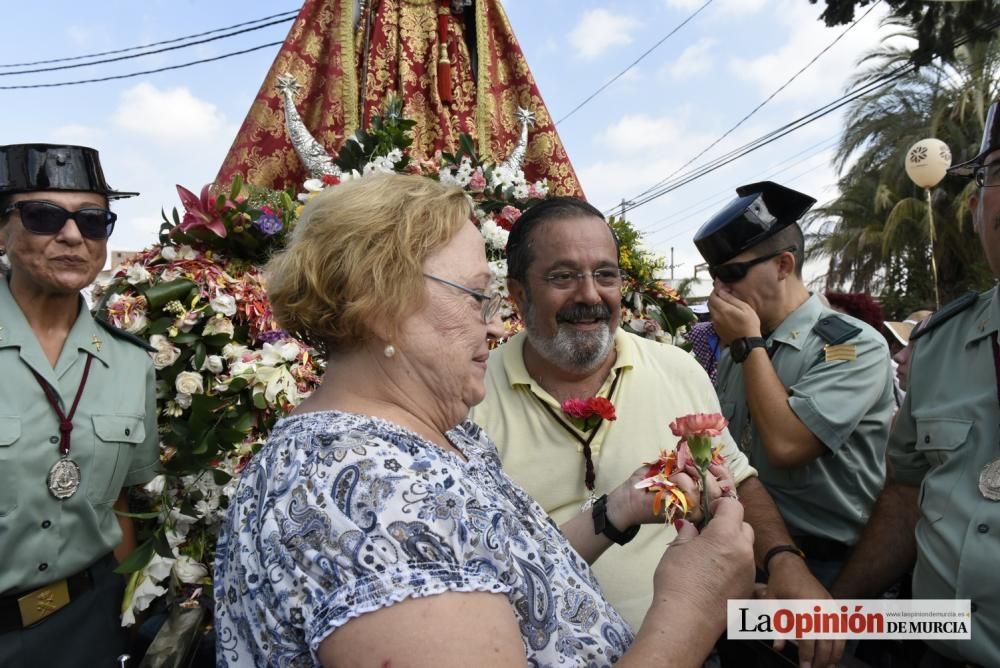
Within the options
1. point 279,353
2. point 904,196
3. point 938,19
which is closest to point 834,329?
point 279,353

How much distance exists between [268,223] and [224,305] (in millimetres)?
360

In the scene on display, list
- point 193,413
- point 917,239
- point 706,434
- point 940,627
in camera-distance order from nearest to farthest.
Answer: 1. point 706,434
2. point 940,627
3. point 193,413
4. point 917,239

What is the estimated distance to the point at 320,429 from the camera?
1.24 metres

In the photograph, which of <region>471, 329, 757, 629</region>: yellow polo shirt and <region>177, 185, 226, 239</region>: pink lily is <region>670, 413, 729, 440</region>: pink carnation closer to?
<region>471, 329, 757, 629</region>: yellow polo shirt

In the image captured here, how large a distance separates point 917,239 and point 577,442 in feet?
53.0

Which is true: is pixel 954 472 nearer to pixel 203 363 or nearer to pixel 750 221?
pixel 750 221

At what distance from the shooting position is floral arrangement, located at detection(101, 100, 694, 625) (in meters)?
2.18

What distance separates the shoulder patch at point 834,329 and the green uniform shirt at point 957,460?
1.41 ft

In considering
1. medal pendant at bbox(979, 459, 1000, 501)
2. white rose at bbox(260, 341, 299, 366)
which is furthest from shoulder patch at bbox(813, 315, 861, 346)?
white rose at bbox(260, 341, 299, 366)

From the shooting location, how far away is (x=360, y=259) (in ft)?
4.41

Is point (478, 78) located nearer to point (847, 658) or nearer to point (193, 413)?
point (193, 413)

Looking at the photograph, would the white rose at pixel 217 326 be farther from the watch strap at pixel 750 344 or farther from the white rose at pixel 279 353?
the watch strap at pixel 750 344

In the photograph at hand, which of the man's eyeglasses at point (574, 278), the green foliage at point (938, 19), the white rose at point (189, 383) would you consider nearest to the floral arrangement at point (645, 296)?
the man's eyeglasses at point (574, 278)

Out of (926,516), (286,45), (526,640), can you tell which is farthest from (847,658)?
(286,45)
